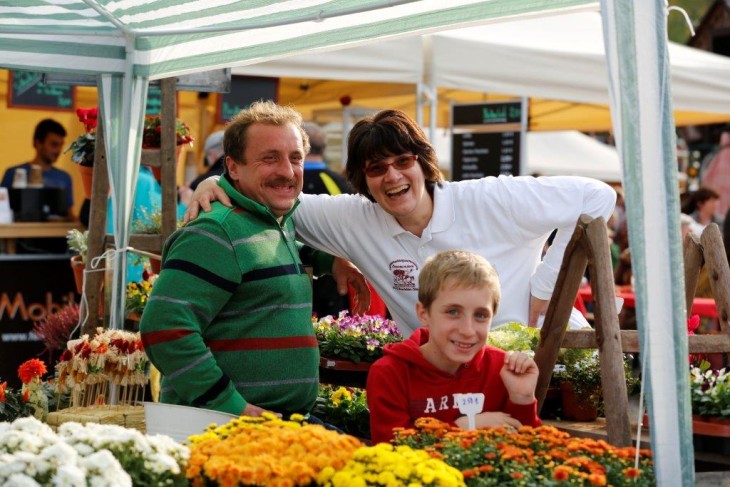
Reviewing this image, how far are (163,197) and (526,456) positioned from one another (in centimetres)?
277

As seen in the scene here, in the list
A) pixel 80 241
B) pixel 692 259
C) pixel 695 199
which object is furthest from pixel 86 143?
pixel 695 199

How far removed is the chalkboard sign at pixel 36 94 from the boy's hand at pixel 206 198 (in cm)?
609

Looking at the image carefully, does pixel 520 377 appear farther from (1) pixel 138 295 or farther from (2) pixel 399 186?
(1) pixel 138 295

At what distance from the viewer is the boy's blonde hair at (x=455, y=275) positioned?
3051mm

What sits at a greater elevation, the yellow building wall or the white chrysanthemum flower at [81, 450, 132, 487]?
the yellow building wall

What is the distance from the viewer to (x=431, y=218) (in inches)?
153

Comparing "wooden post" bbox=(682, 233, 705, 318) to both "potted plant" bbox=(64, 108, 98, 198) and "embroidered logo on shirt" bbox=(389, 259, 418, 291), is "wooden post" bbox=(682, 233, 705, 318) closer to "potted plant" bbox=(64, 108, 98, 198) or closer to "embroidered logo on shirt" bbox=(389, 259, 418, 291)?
"embroidered logo on shirt" bbox=(389, 259, 418, 291)

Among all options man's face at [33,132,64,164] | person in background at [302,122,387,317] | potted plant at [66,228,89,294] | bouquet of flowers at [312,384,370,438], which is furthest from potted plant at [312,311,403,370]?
man's face at [33,132,64,164]

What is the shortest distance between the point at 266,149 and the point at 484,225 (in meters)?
0.88

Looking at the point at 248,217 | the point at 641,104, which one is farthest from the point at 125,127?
the point at 641,104

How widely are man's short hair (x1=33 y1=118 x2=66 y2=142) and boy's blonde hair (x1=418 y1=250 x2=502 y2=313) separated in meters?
6.54

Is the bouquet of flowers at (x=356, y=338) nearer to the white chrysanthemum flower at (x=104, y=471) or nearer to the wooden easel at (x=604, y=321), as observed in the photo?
the wooden easel at (x=604, y=321)

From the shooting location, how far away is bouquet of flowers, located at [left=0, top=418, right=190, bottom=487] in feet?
7.82

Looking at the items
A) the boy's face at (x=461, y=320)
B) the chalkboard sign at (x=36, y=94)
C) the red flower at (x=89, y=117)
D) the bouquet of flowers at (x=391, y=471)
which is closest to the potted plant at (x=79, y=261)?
the red flower at (x=89, y=117)
